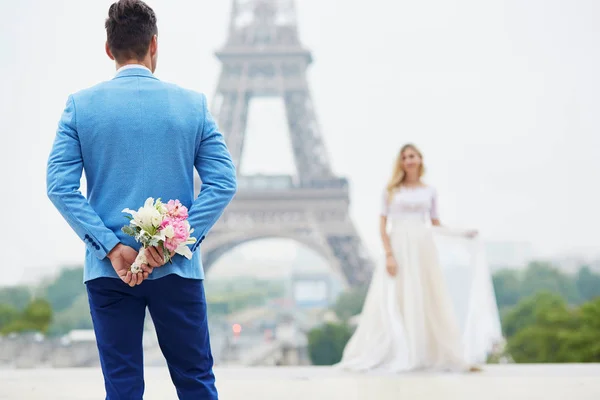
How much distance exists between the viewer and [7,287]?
23391mm

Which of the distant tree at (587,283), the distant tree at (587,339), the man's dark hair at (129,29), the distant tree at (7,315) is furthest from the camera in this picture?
the distant tree at (587,283)

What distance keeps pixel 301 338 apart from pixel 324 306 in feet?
14.3

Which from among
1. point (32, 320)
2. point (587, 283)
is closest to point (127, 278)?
point (32, 320)

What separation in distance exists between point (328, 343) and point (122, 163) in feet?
66.1

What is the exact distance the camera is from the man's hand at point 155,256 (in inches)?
58.4

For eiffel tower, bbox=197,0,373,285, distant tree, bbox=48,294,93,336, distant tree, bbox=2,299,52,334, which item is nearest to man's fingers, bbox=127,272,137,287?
eiffel tower, bbox=197,0,373,285

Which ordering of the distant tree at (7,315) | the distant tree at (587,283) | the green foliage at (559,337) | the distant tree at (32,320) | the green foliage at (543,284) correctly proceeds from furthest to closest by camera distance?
the distant tree at (587,283), the green foliage at (543,284), the distant tree at (7,315), the distant tree at (32,320), the green foliage at (559,337)

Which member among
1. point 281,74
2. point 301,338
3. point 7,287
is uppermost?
point 281,74

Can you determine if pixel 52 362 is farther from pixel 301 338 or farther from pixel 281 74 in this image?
pixel 301 338

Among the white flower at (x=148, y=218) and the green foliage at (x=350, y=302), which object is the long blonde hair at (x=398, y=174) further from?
the green foliage at (x=350, y=302)

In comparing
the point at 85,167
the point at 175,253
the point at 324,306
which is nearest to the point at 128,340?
the point at 175,253

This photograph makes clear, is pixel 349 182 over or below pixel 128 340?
over

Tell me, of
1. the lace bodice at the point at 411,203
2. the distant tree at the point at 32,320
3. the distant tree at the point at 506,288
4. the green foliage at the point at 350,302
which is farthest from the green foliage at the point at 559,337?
the distant tree at the point at 32,320

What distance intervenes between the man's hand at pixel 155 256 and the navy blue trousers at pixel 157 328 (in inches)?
2.0
